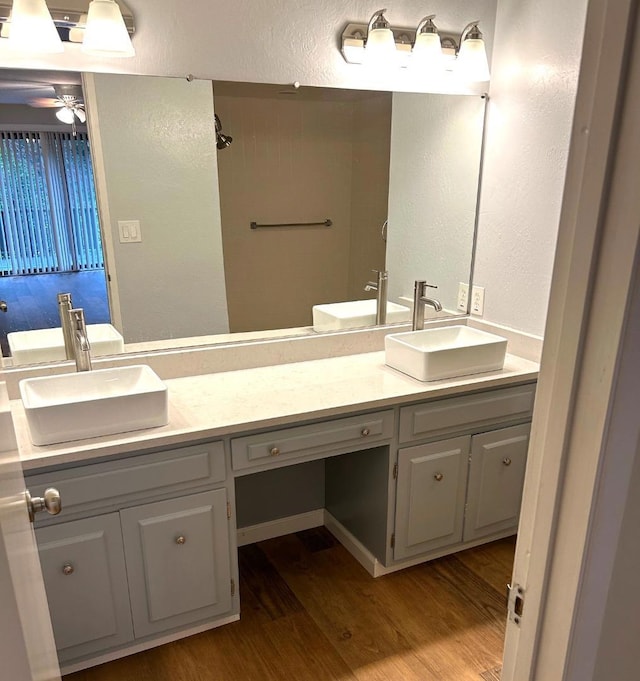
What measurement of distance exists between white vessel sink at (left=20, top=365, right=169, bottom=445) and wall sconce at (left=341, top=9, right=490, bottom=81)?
4.72ft

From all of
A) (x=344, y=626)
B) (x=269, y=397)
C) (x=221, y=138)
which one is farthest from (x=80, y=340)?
(x=344, y=626)

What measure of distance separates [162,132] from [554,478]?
1.78m

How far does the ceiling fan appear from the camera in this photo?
5.97 feet

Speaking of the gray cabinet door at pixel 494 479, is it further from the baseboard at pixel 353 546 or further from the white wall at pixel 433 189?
the white wall at pixel 433 189

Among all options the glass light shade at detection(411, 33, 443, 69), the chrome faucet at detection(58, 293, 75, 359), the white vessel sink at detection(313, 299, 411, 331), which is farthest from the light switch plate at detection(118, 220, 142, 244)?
the glass light shade at detection(411, 33, 443, 69)

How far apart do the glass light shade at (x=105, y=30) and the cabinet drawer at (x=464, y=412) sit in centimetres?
151

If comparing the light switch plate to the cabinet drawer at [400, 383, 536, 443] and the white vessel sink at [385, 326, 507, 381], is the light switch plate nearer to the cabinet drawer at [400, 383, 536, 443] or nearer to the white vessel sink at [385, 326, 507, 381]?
the white vessel sink at [385, 326, 507, 381]

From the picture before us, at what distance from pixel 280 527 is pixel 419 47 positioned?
6.80 feet

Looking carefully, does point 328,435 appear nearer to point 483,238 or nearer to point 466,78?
point 483,238

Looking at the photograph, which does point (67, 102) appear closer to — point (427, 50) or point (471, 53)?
point (427, 50)

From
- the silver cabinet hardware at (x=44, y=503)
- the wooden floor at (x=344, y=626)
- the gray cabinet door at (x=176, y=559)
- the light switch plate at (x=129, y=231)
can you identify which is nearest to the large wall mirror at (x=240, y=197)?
the light switch plate at (x=129, y=231)

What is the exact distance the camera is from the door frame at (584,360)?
57 centimetres

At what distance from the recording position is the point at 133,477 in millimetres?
1676

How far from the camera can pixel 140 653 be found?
1.90 meters
